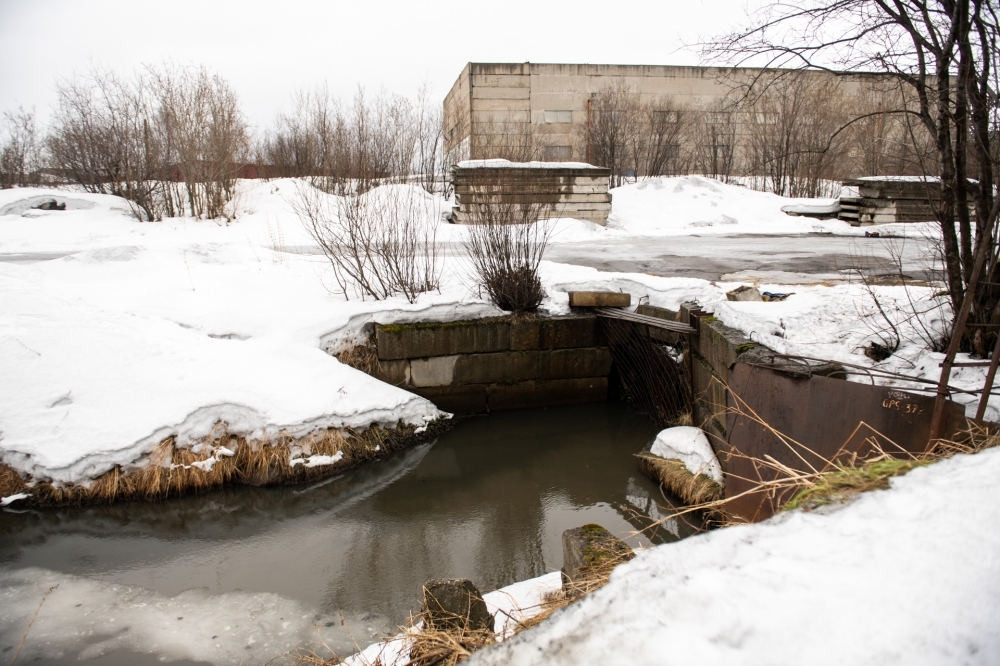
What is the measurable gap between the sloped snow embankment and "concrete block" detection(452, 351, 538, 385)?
0.53 meters

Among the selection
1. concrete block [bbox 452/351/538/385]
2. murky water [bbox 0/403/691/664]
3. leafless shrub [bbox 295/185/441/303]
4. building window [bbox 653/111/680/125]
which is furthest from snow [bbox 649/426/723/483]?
building window [bbox 653/111/680/125]

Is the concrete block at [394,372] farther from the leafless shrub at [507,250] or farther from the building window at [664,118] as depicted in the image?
the building window at [664,118]

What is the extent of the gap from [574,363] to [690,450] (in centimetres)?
Answer: 232

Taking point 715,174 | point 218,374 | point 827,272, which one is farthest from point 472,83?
point 218,374

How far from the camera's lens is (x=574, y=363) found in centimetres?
759

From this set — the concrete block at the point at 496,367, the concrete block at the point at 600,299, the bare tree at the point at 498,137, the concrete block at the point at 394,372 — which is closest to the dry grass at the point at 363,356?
the concrete block at the point at 394,372

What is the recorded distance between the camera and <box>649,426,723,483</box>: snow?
5.20 metres

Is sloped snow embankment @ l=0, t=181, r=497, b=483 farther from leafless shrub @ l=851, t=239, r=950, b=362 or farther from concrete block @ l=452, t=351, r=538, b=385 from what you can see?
leafless shrub @ l=851, t=239, r=950, b=362

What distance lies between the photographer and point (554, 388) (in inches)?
300

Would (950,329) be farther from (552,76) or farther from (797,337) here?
(552,76)

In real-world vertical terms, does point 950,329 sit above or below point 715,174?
below

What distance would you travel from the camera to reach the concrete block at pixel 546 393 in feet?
24.7

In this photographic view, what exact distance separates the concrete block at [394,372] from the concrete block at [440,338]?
2.7 inches

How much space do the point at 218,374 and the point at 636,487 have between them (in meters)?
4.11
